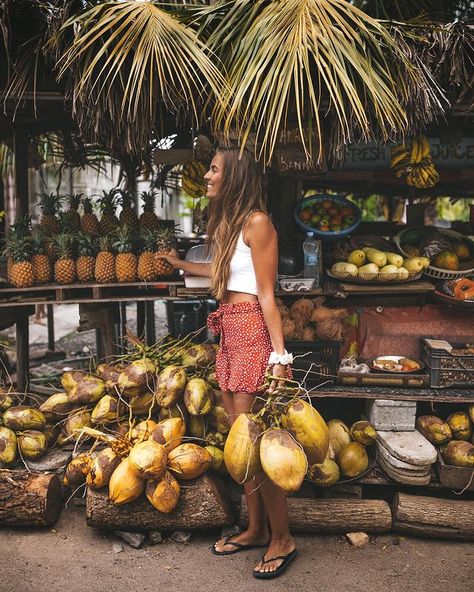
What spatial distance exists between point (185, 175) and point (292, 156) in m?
1.16

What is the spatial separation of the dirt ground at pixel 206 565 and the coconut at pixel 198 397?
0.77m

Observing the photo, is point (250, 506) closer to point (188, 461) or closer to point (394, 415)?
point (188, 461)

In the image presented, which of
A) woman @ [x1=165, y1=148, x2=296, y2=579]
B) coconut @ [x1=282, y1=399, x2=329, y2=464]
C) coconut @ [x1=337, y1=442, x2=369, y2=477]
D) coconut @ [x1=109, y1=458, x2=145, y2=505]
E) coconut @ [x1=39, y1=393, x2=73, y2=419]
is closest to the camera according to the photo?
coconut @ [x1=282, y1=399, x2=329, y2=464]

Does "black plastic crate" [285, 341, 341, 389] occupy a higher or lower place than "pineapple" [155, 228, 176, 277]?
lower

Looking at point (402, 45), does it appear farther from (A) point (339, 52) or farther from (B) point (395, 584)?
(B) point (395, 584)

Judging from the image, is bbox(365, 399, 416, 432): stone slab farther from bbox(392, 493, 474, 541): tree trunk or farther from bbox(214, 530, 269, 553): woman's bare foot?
bbox(214, 530, 269, 553): woman's bare foot

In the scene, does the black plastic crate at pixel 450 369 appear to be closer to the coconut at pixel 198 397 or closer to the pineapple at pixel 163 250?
the coconut at pixel 198 397

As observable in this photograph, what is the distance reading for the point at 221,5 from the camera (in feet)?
13.1

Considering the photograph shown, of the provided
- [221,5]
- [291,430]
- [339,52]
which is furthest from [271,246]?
[221,5]

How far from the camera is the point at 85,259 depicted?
465 centimetres

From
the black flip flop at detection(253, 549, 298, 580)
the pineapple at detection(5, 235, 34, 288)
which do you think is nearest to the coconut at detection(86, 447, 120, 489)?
the black flip flop at detection(253, 549, 298, 580)

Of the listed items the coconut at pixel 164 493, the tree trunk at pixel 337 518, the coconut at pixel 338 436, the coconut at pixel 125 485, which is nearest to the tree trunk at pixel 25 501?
the coconut at pixel 125 485

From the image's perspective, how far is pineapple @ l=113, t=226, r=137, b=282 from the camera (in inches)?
182

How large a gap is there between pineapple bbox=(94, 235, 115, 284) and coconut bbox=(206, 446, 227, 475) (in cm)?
148
